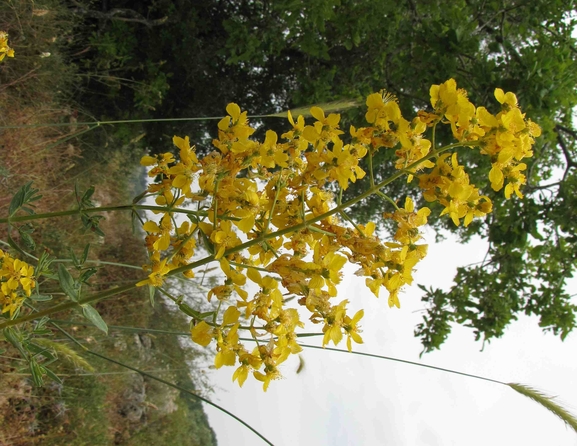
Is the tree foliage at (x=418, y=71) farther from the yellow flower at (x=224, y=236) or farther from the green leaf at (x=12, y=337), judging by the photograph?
the green leaf at (x=12, y=337)

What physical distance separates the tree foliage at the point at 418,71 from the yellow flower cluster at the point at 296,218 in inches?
83.1

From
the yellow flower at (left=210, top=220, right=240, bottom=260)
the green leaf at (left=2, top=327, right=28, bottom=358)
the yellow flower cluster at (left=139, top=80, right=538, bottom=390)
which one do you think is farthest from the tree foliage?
the green leaf at (left=2, top=327, right=28, bottom=358)

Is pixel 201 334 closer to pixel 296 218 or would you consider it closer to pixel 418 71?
pixel 296 218

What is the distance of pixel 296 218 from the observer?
4.35 feet

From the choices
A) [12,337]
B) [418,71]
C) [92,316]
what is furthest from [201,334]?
[418,71]

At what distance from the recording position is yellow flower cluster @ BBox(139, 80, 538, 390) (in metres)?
1.26

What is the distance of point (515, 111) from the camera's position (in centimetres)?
132

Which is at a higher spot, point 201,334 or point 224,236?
point 224,236

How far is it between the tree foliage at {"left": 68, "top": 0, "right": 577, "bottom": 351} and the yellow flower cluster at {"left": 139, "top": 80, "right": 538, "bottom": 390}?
83.1 inches

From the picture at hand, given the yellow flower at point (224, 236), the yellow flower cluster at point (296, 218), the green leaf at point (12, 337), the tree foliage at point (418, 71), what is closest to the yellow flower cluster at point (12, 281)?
the green leaf at point (12, 337)

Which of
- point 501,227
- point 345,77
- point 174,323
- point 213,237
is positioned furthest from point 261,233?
point 174,323

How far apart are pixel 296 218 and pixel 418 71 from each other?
3.25 metres

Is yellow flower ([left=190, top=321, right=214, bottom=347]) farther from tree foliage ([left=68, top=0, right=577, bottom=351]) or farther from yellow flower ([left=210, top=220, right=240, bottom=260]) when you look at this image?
tree foliage ([left=68, top=0, right=577, bottom=351])

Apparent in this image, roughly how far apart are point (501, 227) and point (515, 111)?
301 cm
